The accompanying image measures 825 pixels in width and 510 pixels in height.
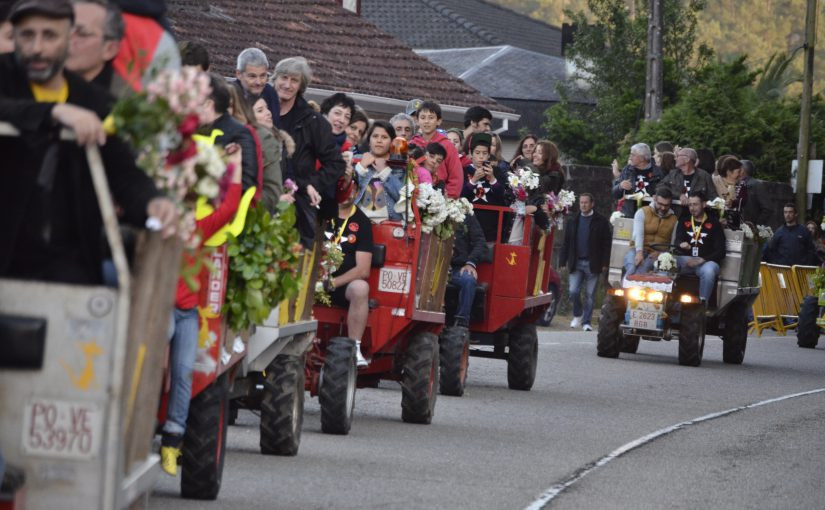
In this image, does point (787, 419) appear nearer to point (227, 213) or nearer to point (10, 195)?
point (227, 213)

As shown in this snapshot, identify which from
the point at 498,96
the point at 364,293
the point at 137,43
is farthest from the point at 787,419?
the point at 498,96

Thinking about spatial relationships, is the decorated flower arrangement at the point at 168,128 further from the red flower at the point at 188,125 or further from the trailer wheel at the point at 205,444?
the trailer wheel at the point at 205,444

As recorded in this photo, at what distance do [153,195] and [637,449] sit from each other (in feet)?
24.0

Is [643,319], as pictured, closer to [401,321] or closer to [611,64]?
[401,321]

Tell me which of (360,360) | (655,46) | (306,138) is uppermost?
(655,46)

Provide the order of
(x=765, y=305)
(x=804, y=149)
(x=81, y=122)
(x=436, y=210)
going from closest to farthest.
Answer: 1. (x=81, y=122)
2. (x=436, y=210)
3. (x=765, y=305)
4. (x=804, y=149)

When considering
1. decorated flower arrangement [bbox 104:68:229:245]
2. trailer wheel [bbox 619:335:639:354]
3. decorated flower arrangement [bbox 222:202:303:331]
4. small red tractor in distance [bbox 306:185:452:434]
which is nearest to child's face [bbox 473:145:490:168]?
small red tractor in distance [bbox 306:185:452:434]

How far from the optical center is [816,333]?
91.1ft

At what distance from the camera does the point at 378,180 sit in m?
13.6

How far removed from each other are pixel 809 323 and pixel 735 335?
198 inches

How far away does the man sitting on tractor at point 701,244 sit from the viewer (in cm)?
2232

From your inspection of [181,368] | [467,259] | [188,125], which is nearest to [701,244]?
[467,259]

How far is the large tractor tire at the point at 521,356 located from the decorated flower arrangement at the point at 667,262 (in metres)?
5.15

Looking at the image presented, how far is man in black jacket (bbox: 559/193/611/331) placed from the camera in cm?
2877
